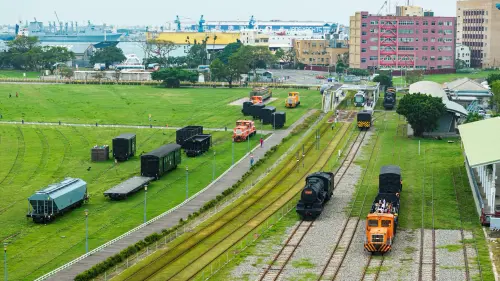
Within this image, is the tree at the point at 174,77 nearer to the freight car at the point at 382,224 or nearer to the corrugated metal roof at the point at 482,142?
the corrugated metal roof at the point at 482,142

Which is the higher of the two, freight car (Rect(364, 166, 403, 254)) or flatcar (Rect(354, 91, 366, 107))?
flatcar (Rect(354, 91, 366, 107))

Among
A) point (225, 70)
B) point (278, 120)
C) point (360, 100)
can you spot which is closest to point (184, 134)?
point (278, 120)

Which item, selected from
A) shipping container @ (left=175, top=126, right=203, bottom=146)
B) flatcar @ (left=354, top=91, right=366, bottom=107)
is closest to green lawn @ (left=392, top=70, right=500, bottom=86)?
flatcar @ (left=354, top=91, right=366, bottom=107)

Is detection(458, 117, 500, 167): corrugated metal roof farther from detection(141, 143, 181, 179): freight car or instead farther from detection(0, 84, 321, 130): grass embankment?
detection(0, 84, 321, 130): grass embankment

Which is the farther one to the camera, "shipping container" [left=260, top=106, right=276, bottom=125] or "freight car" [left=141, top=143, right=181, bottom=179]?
"shipping container" [left=260, top=106, right=276, bottom=125]

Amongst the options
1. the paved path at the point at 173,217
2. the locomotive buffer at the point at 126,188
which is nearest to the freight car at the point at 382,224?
the paved path at the point at 173,217

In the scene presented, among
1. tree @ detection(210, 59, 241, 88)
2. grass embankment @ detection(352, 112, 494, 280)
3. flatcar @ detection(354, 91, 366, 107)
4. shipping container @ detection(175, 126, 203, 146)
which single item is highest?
tree @ detection(210, 59, 241, 88)

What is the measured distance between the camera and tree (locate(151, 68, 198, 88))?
16650cm

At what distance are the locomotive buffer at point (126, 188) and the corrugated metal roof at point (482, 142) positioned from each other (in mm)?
25810

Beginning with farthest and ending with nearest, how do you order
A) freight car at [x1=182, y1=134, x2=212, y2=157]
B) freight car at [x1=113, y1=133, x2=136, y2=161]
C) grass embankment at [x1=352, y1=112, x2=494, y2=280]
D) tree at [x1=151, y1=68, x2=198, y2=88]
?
tree at [x1=151, y1=68, x2=198, y2=88] < freight car at [x1=182, y1=134, x2=212, y2=157] < freight car at [x1=113, y1=133, x2=136, y2=161] < grass embankment at [x1=352, y1=112, x2=494, y2=280]

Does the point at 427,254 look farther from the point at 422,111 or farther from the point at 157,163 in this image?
the point at 422,111

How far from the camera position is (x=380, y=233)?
48.4m

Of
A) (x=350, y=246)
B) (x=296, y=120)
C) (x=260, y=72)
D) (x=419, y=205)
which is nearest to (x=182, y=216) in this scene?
(x=350, y=246)

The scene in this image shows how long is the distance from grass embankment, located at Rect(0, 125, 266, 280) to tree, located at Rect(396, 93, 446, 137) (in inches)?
707
